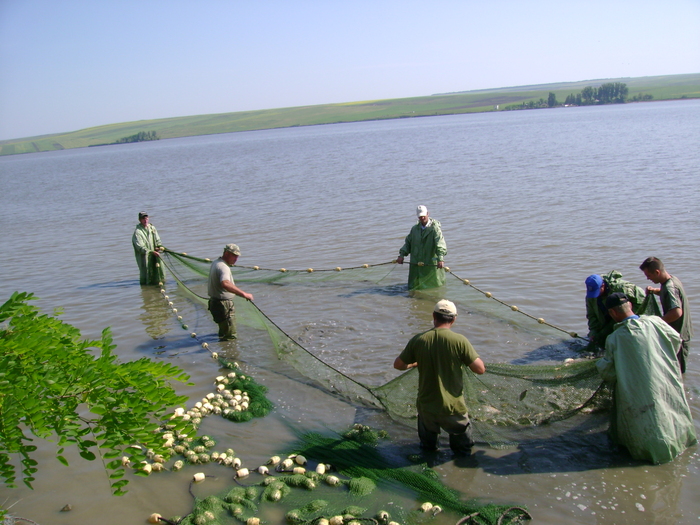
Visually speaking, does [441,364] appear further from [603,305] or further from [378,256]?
[378,256]

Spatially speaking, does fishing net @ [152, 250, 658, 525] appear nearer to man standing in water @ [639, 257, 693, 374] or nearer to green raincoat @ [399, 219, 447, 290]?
man standing in water @ [639, 257, 693, 374]

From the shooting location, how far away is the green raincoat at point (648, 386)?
4.64m

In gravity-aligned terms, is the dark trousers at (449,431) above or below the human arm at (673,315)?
below

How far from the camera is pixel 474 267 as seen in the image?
1247cm

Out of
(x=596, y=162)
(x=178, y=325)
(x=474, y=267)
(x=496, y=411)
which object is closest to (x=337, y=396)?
(x=496, y=411)

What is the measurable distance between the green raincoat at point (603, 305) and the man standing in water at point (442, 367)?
2.42 m

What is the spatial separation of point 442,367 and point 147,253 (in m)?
9.00

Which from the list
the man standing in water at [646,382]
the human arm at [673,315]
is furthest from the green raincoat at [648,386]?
the human arm at [673,315]

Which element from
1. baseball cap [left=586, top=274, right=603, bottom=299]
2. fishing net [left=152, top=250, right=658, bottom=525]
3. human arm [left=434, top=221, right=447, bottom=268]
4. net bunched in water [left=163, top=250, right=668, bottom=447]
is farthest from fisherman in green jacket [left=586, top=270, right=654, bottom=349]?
human arm [left=434, top=221, right=447, bottom=268]

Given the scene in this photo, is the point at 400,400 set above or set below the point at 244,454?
above

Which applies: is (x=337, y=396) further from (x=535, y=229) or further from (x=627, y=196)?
(x=627, y=196)

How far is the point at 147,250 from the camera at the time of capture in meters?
12.0

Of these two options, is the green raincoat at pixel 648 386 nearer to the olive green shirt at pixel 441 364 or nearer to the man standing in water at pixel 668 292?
the man standing in water at pixel 668 292

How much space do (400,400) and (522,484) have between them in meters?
1.44
